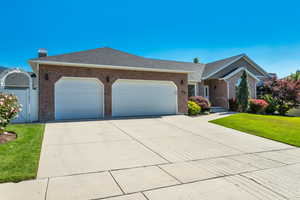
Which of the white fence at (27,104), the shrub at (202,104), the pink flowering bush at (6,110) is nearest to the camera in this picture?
the pink flowering bush at (6,110)

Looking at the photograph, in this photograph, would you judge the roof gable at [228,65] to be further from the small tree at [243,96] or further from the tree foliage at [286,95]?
the tree foliage at [286,95]

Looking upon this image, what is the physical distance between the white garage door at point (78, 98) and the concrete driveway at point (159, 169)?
3.94 meters

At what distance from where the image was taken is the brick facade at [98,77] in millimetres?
10469

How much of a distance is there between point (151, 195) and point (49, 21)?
47.3ft

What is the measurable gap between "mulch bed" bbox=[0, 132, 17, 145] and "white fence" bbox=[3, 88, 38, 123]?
343cm

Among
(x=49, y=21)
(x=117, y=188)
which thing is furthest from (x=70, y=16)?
(x=117, y=188)

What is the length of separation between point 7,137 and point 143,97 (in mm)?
8282

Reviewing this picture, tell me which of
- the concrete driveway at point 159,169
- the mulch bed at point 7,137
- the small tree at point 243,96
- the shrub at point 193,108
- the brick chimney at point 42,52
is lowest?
the concrete driveway at point 159,169

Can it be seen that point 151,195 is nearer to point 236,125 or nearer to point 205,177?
point 205,177

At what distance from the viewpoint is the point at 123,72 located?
1240 centimetres

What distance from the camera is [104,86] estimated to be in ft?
39.0

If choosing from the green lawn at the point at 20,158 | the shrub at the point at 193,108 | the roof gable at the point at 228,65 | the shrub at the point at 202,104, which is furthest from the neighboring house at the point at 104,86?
the roof gable at the point at 228,65

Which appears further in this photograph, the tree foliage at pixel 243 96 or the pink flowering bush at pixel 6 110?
the tree foliage at pixel 243 96

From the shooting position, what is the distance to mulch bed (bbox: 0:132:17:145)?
5938mm
